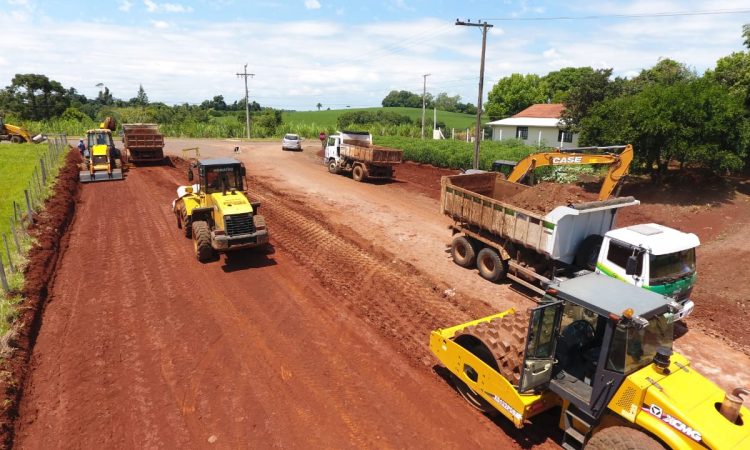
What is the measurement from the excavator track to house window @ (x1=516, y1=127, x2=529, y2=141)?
39.2 m

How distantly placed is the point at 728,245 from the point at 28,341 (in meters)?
19.1

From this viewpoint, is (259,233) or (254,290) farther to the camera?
(259,233)

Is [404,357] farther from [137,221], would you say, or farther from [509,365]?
[137,221]

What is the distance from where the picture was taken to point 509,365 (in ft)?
19.9

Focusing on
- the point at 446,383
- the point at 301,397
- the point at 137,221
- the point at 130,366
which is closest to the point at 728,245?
the point at 446,383

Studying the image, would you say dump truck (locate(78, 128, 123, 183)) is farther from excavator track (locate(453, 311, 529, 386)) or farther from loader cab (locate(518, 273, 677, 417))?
loader cab (locate(518, 273, 677, 417))

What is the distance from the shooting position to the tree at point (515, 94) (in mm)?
61188

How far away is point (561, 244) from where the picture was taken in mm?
9828

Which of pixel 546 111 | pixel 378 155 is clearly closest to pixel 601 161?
pixel 378 155

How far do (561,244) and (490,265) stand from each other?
2.21 meters

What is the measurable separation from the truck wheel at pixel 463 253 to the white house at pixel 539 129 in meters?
28.7

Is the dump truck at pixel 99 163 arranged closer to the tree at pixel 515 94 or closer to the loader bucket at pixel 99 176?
the loader bucket at pixel 99 176

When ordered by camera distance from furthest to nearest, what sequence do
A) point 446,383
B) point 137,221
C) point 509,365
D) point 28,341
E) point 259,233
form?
point 137,221
point 259,233
point 28,341
point 446,383
point 509,365

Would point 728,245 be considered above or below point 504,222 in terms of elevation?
below
